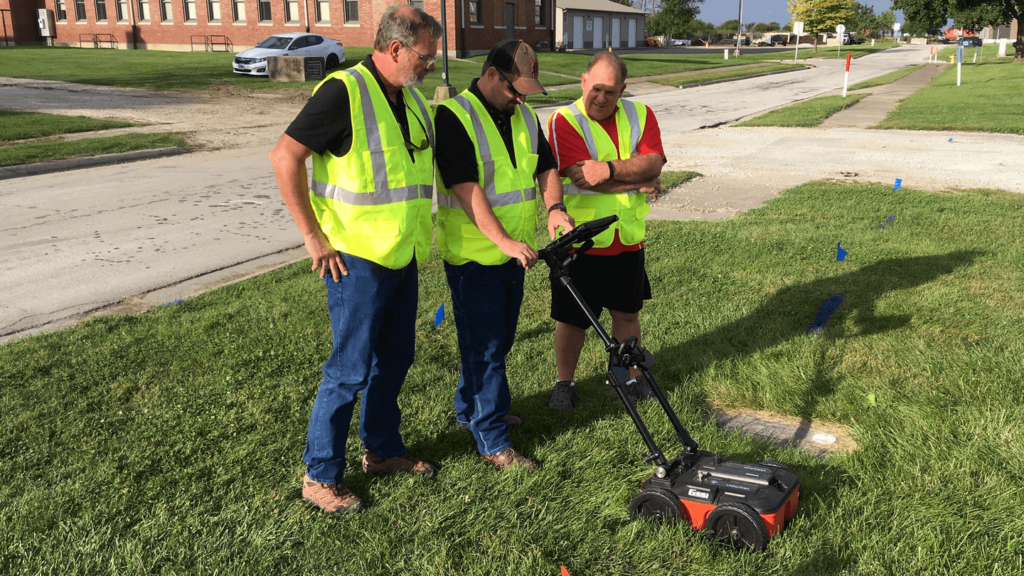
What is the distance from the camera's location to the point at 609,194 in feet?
13.1

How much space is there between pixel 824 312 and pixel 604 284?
7.05 ft

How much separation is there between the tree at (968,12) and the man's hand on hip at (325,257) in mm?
59087

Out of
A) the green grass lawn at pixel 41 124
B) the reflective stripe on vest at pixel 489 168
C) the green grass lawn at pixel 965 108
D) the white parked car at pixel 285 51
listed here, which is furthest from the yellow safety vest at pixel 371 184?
the white parked car at pixel 285 51

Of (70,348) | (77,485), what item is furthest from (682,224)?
(77,485)

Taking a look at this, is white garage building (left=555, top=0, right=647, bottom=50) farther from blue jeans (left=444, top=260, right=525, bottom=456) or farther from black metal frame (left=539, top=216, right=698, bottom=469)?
black metal frame (left=539, top=216, right=698, bottom=469)

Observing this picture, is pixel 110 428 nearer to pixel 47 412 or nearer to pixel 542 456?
pixel 47 412

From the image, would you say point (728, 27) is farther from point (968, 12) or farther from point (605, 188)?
point (605, 188)

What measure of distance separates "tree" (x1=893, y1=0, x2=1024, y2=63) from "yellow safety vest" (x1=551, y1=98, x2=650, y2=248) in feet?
188

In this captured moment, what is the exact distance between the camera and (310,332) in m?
5.04

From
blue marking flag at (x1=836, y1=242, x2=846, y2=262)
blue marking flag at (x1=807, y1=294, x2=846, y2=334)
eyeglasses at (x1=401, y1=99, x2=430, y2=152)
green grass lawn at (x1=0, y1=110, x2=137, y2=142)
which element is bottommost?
blue marking flag at (x1=807, y1=294, x2=846, y2=334)

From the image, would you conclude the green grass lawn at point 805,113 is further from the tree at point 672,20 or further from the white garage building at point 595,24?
the tree at point 672,20

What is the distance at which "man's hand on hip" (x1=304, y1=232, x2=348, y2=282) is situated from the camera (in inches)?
113

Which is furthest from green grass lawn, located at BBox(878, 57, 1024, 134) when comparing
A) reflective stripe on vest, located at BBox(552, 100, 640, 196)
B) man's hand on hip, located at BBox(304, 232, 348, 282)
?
man's hand on hip, located at BBox(304, 232, 348, 282)

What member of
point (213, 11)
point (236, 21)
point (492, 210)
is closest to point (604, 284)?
point (492, 210)
